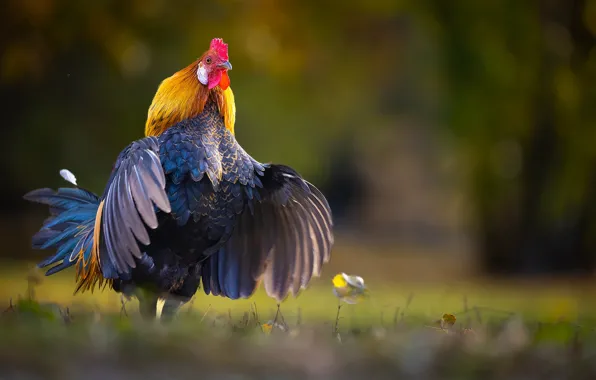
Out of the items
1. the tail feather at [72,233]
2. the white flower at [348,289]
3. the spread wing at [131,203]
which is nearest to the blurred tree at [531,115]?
the white flower at [348,289]

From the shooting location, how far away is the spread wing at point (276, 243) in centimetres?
543

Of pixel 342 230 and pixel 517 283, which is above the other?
pixel 342 230

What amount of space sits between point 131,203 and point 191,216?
0.49m

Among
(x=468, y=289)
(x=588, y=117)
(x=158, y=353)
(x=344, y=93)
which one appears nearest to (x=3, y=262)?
(x=344, y=93)

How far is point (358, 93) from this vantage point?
18094mm

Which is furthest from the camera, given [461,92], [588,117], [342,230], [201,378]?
[342,230]

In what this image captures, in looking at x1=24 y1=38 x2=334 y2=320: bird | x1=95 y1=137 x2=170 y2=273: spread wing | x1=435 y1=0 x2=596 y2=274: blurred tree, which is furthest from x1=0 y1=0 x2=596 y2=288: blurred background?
x1=95 y1=137 x2=170 y2=273: spread wing

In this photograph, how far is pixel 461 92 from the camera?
563 inches

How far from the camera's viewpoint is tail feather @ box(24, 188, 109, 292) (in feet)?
17.3

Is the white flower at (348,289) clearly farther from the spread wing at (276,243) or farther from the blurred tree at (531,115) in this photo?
the blurred tree at (531,115)

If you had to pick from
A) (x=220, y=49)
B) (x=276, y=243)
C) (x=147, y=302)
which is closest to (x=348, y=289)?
(x=276, y=243)

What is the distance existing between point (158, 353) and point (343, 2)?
13.1 metres

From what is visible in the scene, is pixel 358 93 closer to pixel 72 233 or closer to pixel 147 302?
pixel 72 233

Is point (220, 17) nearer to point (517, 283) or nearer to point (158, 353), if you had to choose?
point (517, 283)
